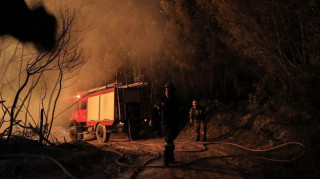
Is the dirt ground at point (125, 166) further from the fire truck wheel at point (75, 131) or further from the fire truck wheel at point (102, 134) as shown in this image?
the fire truck wheel at point (75, 131)

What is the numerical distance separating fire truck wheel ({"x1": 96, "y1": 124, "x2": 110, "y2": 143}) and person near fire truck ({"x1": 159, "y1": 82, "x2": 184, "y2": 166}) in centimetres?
625

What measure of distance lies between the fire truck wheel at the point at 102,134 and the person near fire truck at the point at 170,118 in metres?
6.25

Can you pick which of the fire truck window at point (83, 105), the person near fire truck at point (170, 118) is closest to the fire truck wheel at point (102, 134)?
the fire truck window at point (83, 105)

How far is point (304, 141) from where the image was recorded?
5238 mm

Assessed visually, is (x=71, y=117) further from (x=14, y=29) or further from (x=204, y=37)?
(x=204, y=37)

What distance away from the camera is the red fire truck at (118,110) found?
1066 cm

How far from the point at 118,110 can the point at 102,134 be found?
1.54m

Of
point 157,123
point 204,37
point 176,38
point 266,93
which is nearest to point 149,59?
point 176,38

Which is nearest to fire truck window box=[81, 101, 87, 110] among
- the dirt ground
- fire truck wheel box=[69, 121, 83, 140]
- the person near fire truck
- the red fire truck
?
the red fire truck

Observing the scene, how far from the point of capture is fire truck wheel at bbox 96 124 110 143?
1076 cm

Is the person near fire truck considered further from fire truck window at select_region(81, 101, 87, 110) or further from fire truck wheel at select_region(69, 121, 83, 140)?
fire truck wheel at select_region(69, 121, 83, 140)

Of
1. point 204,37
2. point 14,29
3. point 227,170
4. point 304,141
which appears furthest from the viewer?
point 204,37

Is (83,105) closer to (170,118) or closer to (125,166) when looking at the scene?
(125,166)

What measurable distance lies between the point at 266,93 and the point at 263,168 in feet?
18.3
